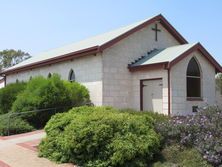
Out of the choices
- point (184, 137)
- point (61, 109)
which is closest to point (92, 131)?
point (184, 137)

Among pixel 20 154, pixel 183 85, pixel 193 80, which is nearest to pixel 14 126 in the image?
pixel 20 154

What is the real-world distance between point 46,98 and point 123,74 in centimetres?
451

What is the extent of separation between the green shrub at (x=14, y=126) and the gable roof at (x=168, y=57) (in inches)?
257

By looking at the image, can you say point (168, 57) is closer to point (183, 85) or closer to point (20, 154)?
point (183, 85)

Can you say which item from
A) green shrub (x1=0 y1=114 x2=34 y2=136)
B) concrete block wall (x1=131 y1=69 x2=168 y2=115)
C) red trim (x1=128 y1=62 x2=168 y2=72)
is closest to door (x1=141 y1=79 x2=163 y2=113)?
concrete block wall (x1=131 y1=69 x2=168 y2=115)

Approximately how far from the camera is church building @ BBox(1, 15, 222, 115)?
747 inches

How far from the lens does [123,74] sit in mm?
20469

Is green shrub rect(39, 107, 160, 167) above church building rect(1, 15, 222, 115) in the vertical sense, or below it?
below

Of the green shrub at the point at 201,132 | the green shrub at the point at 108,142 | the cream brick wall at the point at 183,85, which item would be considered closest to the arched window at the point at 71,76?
the cream brick wall at the point at 183,85

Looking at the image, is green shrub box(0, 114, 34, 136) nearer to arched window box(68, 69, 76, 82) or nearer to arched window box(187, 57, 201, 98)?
arched window box(68, 69, 76, 82)

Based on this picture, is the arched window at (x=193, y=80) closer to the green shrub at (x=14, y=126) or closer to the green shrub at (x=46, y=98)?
the green shrub at (x=46, y=98)

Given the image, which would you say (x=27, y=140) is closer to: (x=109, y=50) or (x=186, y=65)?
(x=109, y=50)

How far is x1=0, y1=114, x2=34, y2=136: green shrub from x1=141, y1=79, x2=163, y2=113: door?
6.28 m

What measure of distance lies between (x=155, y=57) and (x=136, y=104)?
111 inches
